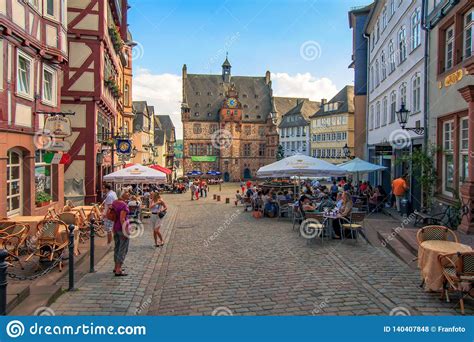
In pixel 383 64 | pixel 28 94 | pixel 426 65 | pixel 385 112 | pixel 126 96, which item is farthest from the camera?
pixel 126 96

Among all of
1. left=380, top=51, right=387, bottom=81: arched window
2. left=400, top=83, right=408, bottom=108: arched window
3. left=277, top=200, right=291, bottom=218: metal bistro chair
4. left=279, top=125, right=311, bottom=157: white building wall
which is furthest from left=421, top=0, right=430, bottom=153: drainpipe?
left=279, top=125, right=311, bottom=157: white building wall

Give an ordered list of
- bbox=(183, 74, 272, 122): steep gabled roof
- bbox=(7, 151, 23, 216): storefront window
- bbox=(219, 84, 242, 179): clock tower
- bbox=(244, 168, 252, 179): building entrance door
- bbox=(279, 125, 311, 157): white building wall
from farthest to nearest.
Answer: bbox=(244, 168, 252, 179): building entrance door
bbox=(183, 74, 272, 122): steep gabled roof
bbox=(219, 84, 242, 179): clock tower
bbox=(279, 125, 311, 157): white building wall
bbox=(7, 151, 23, 216): storefront window

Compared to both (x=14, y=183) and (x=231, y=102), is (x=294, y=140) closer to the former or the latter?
(x=231, y=102)

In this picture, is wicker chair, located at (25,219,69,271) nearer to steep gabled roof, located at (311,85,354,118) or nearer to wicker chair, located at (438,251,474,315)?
wicker chair, located at (438,251,474,315)

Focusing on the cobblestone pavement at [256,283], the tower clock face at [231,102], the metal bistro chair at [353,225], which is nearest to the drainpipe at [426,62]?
the metal bistro chair at [353,225]

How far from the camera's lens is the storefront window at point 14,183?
11.1 meters

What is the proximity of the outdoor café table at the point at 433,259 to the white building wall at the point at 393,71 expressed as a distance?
10331mm

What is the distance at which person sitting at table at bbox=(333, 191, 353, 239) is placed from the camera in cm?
1118

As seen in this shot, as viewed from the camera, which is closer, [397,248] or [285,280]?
[285,280]

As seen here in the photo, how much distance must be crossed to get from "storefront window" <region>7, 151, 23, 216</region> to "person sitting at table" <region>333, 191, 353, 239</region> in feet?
29.9

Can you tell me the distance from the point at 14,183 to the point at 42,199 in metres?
1.63

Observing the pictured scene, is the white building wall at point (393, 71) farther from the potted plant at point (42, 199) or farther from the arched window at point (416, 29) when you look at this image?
the potted plant at point (42, 199)

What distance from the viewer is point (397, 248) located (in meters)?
9.73

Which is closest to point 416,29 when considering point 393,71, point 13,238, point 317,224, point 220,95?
point 393,71
